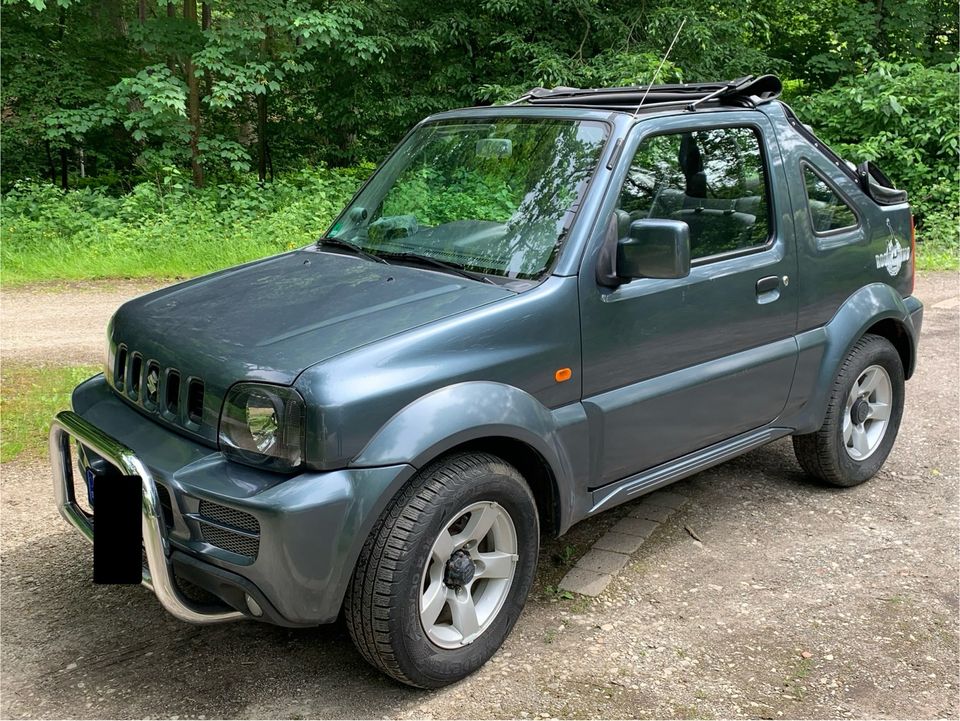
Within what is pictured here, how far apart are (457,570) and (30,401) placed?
3.91m

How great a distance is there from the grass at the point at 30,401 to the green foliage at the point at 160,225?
11.4 feet

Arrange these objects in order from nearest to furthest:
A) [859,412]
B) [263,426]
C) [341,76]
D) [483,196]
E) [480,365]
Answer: [263,426], [480,365], [483,196], [859,412], [341,76]

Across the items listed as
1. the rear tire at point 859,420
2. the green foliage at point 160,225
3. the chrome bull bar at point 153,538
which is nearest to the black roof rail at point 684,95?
the rear tire at point 859,420

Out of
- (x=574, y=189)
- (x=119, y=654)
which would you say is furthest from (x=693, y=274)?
(x=119, y=654)

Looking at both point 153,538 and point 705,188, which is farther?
point 705,188

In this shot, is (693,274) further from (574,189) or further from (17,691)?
(17,691)

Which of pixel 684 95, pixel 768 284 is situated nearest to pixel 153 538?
pixel 768 284

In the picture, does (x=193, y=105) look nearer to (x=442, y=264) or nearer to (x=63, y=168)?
(x=63, y=168)

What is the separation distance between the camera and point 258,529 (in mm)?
2805

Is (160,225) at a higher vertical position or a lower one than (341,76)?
lower

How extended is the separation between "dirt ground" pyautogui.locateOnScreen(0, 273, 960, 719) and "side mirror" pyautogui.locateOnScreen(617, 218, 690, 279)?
4.40 feet

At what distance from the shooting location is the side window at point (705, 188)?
3822 millimetres

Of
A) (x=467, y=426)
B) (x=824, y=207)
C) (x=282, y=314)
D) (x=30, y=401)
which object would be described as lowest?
(x=30, y=401)

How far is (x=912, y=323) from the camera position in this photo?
5.03 m
